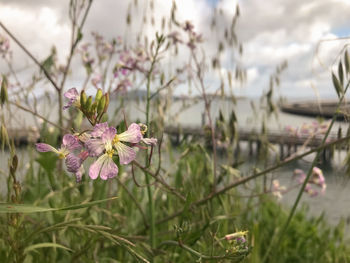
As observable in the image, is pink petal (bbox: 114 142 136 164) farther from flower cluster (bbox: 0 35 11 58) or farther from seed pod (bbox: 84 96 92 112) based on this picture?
flower cluster (bbox: 0 35 11 58)

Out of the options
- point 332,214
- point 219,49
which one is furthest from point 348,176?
point 332,214

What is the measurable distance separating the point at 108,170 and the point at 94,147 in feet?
0.09

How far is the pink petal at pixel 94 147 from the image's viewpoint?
35 cm

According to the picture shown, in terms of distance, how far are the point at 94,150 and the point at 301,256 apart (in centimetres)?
168

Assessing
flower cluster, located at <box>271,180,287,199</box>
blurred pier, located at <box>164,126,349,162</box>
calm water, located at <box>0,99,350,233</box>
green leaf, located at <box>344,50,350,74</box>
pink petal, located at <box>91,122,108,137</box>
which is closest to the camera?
pink petal, located at <box>91,122,108,137</box>

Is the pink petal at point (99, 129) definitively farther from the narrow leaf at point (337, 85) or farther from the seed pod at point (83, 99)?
the narrow leaf at point (337, 85)

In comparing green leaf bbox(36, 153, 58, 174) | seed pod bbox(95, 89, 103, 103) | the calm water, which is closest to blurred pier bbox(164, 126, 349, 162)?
the calm water

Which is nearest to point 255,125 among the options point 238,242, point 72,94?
point 238,242

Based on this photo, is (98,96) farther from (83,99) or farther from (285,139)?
(285,139)

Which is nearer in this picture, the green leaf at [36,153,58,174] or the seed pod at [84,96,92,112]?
the seed pod at [84,96,92,112]

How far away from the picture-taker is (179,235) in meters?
0.42

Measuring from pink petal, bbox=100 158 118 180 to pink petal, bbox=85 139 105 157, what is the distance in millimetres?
15

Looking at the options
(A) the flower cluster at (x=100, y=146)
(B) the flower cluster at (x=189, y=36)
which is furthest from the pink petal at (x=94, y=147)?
(B) the flower cluster at (x=189, y=36)

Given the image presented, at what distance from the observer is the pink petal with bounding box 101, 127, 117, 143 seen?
35 centimetres
